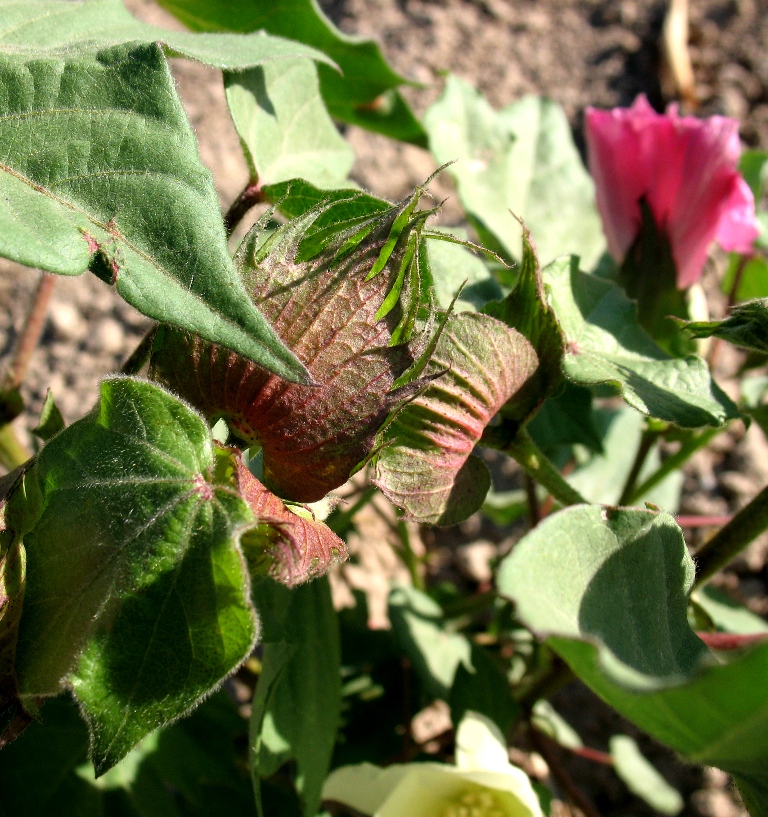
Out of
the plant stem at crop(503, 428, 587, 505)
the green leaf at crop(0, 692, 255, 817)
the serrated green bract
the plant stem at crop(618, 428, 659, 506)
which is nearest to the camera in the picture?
the serrated green bract

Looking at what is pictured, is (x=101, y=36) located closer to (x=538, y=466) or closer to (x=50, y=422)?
(x=50, y=422)

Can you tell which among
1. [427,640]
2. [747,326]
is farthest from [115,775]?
[747,326]

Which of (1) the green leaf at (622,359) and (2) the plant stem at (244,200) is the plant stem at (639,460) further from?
(2) the plant stem at (244,200)

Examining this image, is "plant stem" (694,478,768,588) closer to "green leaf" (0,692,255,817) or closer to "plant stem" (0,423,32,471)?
"green leaf" (0,692,255,817)

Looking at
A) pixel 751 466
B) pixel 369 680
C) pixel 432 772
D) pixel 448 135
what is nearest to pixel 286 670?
pixel 432 772

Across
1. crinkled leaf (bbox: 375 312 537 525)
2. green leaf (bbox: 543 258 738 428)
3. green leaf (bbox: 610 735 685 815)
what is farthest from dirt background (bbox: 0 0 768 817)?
crinkled leaf (bbox: 375 312 537 525)

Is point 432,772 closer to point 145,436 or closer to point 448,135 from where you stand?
point 145,436

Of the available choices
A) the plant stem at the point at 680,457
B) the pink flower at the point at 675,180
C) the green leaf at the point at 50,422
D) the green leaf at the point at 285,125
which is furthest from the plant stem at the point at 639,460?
the green leaf at the point at 50,422
